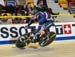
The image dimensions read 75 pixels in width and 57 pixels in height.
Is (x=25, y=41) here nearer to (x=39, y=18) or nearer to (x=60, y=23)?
(x=39, y=18)

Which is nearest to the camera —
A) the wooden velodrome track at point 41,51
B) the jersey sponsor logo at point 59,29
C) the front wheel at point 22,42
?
the wooden velodrome track at point 41,51

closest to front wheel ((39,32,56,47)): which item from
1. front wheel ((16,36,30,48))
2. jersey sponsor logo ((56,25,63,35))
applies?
front wheel ((16,36,30,48))

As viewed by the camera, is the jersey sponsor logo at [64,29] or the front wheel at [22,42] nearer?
the front wheel at [22,42]

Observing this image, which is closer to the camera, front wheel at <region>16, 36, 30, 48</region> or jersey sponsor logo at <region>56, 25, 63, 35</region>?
front wheel at <region>16, 36, 30, 48</region>

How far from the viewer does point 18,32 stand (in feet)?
35.4

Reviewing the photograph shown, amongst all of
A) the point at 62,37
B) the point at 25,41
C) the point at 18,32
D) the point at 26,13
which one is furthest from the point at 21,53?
the point at 26,13

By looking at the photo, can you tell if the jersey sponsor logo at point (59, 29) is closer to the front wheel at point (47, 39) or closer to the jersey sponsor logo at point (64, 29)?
the jersey sponsor logo at point (64, 29)

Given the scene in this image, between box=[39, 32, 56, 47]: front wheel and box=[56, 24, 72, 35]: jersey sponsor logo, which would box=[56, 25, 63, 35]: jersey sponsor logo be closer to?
box=[56, 24, 72, 35]: jersey sponsor logo

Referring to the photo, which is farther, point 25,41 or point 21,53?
point 25,41

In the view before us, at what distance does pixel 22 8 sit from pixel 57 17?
2.17 meters

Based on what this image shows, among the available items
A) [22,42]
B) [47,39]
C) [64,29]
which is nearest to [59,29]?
[64,29]

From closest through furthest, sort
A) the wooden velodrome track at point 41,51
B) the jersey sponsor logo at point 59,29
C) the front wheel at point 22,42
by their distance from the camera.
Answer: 1. the wooden velodrome track at point 41,51
2. the front wheel at point 22,42
3. the jersey sponsor logo at point 59,29

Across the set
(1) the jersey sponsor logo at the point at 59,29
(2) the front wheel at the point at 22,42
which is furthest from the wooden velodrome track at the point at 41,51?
(1) the jersey sponsor logo at the point at 59,29

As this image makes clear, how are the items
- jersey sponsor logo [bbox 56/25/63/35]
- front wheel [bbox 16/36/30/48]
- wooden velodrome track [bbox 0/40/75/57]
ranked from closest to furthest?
wooden velodrome track [bbox 0/40/75/57] < front wheel [bbox 16/36/30/48] < jersey sponsor logo [bbox 56/25/63/35]
